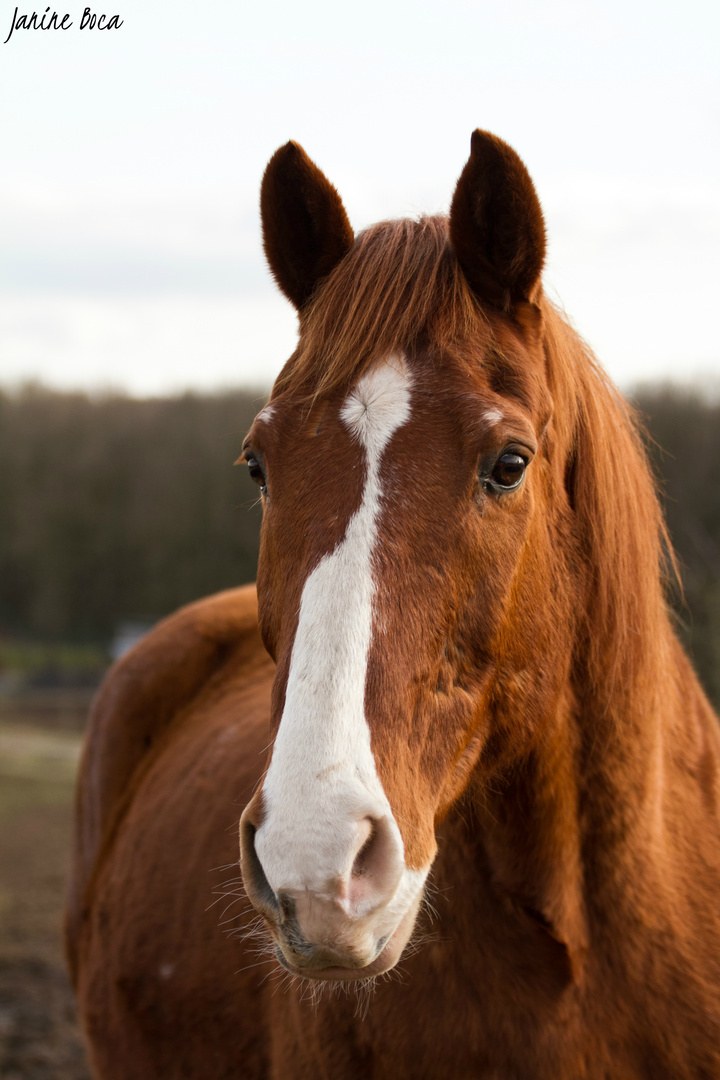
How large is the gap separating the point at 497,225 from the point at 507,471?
564mm

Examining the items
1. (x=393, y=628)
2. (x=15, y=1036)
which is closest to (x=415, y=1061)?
(x=393, y=628)

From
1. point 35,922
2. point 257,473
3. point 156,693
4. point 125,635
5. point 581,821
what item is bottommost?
point 125,635

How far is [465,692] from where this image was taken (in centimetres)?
163

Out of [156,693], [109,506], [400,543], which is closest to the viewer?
[400,543]

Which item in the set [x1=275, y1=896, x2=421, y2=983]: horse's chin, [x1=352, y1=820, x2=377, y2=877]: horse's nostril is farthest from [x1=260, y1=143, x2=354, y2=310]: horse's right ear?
[x1=275, y1=896, x2=421, y2=983]: horse's chin

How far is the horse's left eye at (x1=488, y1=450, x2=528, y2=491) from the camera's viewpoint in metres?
1.61

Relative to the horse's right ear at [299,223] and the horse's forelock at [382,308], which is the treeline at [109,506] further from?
the horse's forelock at [382,308]

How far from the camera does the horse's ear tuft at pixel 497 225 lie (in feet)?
5.69

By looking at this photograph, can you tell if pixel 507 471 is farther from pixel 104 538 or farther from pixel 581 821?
pixel 104 538

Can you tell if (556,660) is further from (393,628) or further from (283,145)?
(283,145)

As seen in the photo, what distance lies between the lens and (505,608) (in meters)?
1.67

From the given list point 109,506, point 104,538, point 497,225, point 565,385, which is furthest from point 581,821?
point 109,506

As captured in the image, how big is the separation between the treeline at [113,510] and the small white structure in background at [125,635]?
1.19 feet

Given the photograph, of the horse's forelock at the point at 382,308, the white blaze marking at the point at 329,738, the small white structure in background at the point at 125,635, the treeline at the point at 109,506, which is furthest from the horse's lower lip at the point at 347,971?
the small white structure in background at the point at 125,635
